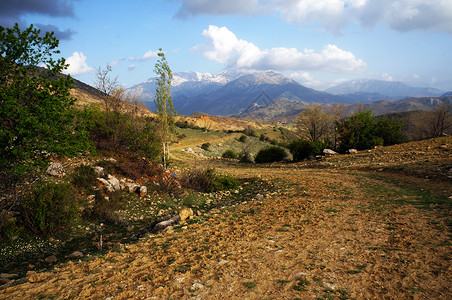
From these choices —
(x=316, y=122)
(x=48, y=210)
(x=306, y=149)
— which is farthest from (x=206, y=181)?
(x=316, y=122)

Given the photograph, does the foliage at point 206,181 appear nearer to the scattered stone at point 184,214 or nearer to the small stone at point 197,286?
the scattered stone at point 184,214

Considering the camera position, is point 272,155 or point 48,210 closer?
point 48,210

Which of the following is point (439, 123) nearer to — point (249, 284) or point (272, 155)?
point (272, 155)

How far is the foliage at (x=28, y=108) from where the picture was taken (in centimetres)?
671

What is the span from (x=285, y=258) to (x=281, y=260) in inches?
5.5

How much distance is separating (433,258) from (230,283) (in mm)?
4472

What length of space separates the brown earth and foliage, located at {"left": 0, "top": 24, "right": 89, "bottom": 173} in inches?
152

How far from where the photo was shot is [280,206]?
9.56 m

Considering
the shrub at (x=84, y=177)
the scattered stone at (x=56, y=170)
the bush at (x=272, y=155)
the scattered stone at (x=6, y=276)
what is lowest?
the bush at (x=272, y=155)

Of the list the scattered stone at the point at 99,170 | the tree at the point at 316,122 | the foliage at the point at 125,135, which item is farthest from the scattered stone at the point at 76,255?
the tree at the point at 316,122

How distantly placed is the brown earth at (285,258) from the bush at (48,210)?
280 cm

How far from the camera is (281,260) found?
5.33 m

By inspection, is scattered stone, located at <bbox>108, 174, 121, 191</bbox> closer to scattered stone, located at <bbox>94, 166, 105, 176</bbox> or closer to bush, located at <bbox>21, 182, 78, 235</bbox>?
scattered stone, located at <bbox>94, 166, 105, 176</bbox>

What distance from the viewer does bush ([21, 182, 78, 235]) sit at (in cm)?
741
